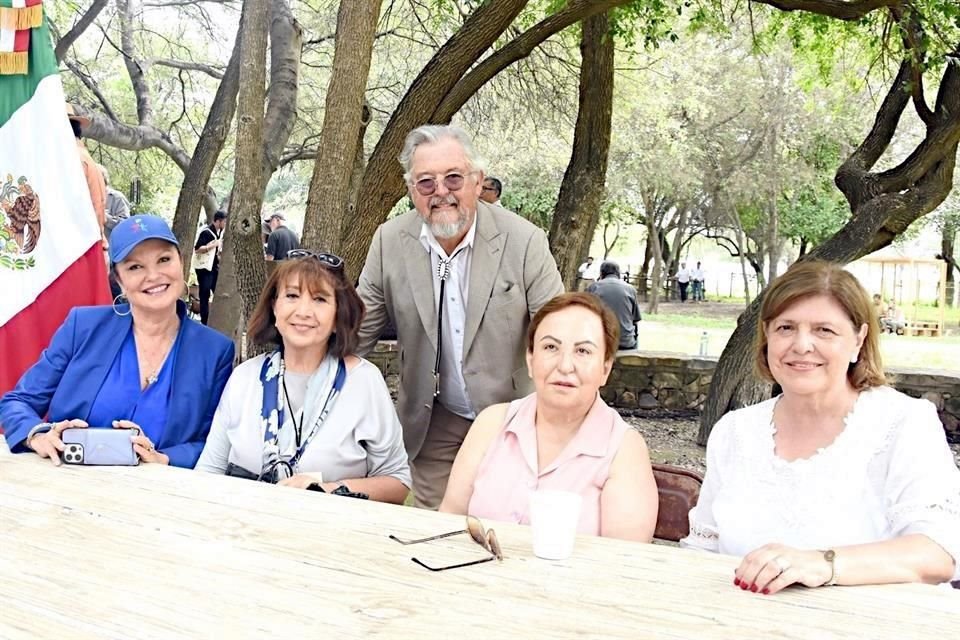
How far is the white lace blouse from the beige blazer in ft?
3.58

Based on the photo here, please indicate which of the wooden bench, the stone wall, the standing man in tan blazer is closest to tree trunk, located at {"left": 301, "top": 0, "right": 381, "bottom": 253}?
the standing man in tan blazer

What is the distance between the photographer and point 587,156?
19.7 feet

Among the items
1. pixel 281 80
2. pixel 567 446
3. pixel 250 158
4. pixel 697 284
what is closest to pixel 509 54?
pixel 250 158

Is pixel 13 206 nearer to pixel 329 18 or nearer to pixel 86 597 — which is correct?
pixel 86 597

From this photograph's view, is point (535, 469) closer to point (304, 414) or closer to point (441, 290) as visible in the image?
point (304, 414)

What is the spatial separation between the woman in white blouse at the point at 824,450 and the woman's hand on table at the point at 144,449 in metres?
1.46

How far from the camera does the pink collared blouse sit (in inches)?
82.9

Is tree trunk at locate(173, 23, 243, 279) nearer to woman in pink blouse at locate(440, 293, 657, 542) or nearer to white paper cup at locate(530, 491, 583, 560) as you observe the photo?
woman in pink blouse at locate(440, 293, 657, 542)

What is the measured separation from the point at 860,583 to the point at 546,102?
7.54 meters

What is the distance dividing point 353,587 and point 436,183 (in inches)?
62.3

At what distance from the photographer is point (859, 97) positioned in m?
15.7

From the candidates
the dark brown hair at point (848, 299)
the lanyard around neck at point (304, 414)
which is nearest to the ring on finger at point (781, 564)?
the dark brown hair at point (848, 299)

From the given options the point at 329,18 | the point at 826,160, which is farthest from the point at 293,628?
the point at 826,160

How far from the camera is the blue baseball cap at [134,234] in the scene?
8.46 feet
